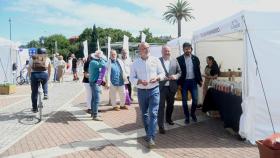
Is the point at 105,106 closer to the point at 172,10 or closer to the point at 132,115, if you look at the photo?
the point at 132,115

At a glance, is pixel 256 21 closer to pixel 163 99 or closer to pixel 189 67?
pixel 189 67

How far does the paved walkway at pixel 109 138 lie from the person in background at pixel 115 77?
24.0 inches

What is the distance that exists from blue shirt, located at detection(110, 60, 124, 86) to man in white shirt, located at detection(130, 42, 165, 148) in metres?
3.90

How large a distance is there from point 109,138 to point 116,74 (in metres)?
3.56

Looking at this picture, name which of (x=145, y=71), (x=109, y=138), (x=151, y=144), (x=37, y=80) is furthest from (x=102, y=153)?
(x=37, y=80)

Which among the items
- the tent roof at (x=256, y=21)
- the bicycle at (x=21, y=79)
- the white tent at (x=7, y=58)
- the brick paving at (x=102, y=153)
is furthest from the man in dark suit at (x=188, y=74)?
the bicycle at (x=21, y=79)

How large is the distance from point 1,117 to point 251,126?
670 centimetres

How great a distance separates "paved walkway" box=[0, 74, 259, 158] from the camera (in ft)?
20.7

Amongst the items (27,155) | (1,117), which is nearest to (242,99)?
(27,155)

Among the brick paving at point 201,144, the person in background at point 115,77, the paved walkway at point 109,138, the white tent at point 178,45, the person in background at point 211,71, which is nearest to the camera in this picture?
the brick paving at point 201,144

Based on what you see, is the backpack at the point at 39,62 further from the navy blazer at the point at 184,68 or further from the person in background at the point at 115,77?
the navy blazer at the point at 184,68

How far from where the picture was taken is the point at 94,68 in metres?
9.27

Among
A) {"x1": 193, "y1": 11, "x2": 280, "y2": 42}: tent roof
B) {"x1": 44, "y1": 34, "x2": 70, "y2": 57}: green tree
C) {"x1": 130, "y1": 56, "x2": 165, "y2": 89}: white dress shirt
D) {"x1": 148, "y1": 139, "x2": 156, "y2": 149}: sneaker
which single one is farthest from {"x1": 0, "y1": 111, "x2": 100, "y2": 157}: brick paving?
{"x1": 44, "y1": 34, "x2": 70, "y2": 57}: green tree

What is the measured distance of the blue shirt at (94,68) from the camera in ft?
30.2
